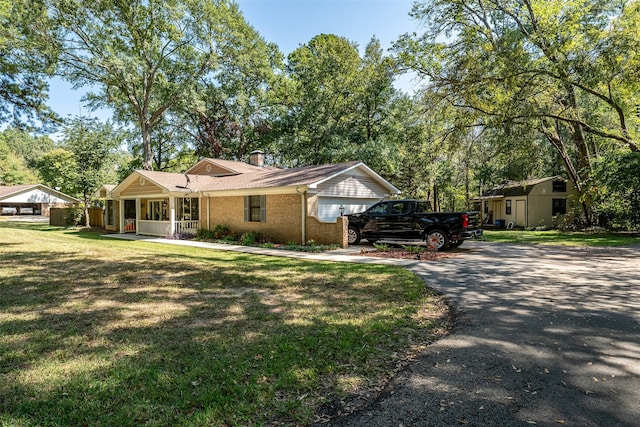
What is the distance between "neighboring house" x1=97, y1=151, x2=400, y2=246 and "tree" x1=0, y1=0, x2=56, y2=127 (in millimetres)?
5516

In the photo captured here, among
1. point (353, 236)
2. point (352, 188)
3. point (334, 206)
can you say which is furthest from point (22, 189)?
point (353, 236)

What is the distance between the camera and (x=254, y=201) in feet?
55.8

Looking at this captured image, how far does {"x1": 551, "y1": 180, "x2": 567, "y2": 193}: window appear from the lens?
2694cm

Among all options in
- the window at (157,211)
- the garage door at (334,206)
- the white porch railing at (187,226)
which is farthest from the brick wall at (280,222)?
the window at (157,211)

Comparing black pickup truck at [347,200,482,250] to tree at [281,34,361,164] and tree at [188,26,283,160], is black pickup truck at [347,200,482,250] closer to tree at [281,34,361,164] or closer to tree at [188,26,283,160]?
tree at [281,34,361,164]

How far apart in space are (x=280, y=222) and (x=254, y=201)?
79.1 inches

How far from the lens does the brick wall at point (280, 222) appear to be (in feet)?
46.9

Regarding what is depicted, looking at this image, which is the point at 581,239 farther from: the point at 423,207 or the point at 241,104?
the point at 241,104

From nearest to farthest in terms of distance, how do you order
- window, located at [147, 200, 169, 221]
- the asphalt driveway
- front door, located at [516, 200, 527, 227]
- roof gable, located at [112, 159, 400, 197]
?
1. the asphalt driveway
2. roof gable, located at [112, 159, 400, 197]
3. window, located at [147, 200, 169, 221]
4. front door, located at [516, 200, 527, 227]

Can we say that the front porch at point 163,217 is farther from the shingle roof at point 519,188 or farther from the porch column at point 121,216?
the shingle roof at point 519,188

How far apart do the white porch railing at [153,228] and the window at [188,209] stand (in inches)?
38.5

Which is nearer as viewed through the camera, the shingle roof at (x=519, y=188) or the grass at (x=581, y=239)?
the grass at (x=581, y=239)

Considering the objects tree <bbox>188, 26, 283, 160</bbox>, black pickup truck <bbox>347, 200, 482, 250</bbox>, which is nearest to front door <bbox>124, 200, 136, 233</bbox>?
tree <bbox>188, 26, 283, 160</bbox>

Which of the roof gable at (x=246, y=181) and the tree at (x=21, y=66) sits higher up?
the tree at (x=21, y=66)
